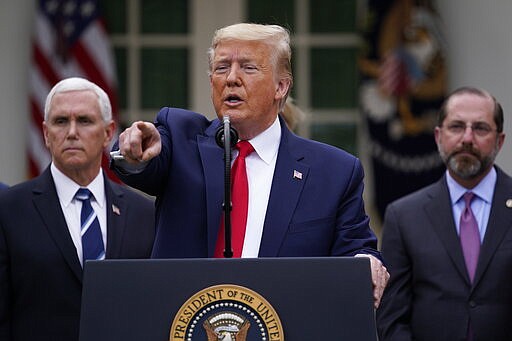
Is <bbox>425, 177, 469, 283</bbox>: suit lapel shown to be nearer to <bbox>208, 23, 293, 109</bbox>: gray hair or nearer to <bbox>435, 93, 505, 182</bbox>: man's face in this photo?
<bbox>435, 93, 505, 182</bbox>: man's face

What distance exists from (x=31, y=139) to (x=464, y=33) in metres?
3.08

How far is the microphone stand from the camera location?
3422mm

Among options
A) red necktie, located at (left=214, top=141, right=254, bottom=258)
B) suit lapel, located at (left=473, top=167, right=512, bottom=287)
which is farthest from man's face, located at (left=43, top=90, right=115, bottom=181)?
suit lapel, located at (left=473, top=167, right=512, bottom=287)

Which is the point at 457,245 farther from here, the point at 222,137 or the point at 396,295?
the point at 222,137

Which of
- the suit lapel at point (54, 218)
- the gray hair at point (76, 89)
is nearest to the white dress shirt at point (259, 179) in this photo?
the suit lapel at point (54, 218)

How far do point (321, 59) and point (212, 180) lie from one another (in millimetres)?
5372

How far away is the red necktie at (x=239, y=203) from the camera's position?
3848 millimetres

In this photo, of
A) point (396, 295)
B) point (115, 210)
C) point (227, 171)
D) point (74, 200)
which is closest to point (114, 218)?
point (115, 210)

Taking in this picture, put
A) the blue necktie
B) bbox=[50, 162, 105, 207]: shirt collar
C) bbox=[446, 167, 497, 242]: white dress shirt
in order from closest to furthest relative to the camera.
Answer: the blue necktie → bbox=[50, 162, 105, 207]: shirt collar → bbox=[446, 167, 497, 242]: white dress shirt

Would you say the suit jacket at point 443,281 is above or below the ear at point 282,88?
below

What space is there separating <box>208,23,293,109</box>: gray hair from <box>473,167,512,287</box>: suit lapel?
1.87 metres

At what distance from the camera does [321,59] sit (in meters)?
9.18

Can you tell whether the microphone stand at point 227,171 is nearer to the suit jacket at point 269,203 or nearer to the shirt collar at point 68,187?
the suit jacket at point 269,203

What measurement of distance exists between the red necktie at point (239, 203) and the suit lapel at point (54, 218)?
4.01 ft
